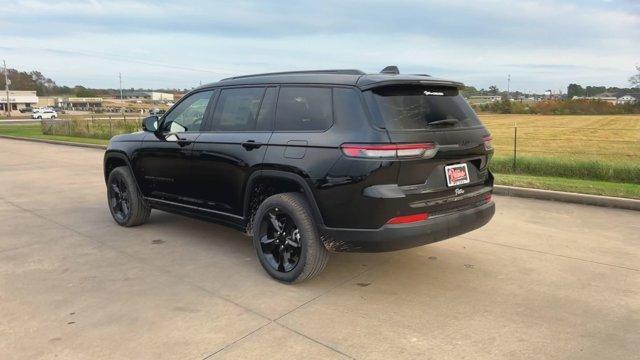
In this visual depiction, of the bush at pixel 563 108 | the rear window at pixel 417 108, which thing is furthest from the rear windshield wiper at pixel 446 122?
the bush at pixel 563 108

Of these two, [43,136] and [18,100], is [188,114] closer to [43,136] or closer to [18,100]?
[43,136]

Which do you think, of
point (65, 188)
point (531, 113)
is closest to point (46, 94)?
point (531, 113)

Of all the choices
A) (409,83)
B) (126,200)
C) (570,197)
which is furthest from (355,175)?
→ (570,197)

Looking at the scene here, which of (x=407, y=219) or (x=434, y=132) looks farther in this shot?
(x=434, y=132)

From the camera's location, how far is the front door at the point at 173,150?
17.4ft

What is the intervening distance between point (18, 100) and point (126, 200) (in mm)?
119936

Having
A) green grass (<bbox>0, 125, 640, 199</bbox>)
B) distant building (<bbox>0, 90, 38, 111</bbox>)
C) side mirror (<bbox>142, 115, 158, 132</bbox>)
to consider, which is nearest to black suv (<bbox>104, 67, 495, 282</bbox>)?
side mirror (<bbox>142, 115, 158, 132</bbox>)

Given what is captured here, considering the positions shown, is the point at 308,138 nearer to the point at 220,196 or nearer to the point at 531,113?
the point at 220,196

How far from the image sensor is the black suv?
3.72 m

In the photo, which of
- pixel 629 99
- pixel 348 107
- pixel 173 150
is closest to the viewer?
pixel 348 107

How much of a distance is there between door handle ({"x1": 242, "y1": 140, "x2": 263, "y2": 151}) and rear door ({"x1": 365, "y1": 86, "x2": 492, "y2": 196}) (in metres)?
1.12

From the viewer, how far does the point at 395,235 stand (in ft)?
12.2

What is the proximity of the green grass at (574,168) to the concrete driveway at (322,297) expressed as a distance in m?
3.77

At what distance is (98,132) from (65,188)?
1648cm
